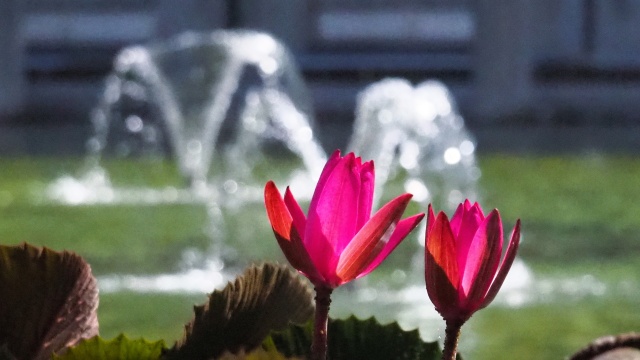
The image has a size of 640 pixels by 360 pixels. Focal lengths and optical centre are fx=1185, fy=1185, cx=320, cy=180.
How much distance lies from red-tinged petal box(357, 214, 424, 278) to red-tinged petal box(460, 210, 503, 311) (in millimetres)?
30

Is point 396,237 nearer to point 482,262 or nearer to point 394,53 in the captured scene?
point 482,262

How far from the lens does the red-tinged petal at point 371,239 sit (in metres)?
0.53

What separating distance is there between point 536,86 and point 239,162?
6.73 metres

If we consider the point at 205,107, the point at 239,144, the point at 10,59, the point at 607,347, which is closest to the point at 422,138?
the point at 205,107

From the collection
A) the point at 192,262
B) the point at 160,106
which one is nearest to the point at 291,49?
the point at 160,106

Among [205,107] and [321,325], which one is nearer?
[321,325]

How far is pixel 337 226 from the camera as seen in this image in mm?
546

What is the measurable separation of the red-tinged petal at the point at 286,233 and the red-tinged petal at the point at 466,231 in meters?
0.07

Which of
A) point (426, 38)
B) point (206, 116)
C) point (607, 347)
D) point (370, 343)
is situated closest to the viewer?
point (370, 343)

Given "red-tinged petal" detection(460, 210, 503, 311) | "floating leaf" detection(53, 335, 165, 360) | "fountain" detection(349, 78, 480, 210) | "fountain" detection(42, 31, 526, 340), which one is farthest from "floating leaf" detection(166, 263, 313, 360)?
"fountain" detection(349, 78, 480, 210)

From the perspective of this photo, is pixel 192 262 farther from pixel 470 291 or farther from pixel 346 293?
pixel 470 291

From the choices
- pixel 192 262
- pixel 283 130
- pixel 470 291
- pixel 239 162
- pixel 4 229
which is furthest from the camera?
pixel 283 130

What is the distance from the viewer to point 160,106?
16141 millimetres

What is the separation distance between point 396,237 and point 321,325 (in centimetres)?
5
